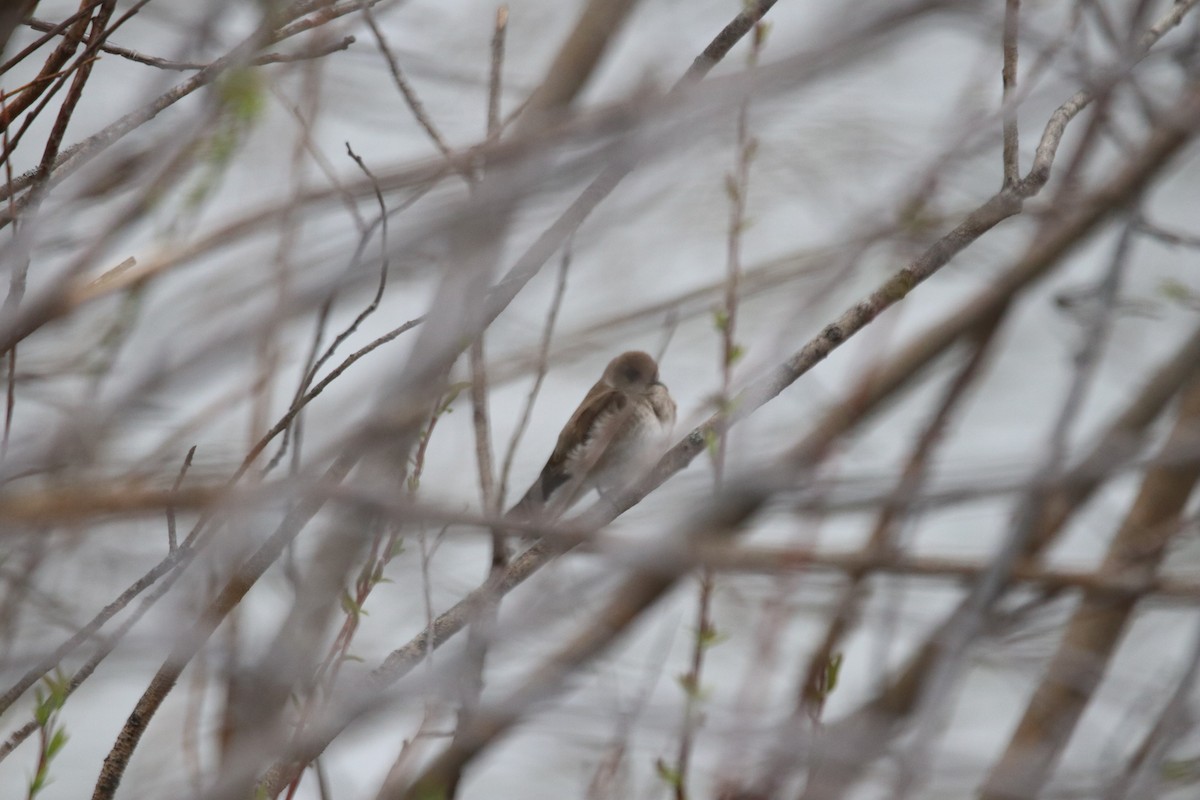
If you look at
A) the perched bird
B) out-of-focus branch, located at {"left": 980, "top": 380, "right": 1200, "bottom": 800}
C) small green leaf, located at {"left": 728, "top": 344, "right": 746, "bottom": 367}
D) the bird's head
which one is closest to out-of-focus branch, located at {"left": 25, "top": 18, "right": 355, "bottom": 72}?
small green leaf, located at {"left": 728, "top": 344, "right": 746, "bottom": 367}

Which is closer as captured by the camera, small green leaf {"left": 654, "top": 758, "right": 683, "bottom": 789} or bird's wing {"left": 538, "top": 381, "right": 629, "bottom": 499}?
small green leaf {"left": 654, "top": 758, "right": 683, "bottom": 789}

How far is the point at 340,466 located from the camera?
64.5 inches

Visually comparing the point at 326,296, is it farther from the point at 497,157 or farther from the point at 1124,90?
the point at 1124,90

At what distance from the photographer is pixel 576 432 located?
5043 mm

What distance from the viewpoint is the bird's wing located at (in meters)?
4.97

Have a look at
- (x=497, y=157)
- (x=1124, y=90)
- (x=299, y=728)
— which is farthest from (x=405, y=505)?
(x=1124, y=90)

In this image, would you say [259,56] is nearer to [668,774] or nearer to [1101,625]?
[668,774]

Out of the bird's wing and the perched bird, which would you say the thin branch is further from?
the bird's wing

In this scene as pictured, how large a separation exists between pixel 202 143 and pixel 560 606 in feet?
4.83

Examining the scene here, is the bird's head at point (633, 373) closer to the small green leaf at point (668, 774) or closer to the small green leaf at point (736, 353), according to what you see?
the small green leaf at point (736, 353)

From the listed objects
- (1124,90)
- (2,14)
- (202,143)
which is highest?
(1124,90)

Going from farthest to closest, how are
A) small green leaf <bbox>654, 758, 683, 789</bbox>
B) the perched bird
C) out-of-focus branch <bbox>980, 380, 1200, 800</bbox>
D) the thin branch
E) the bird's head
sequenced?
the bird's head < the perched bird < out-of-focus branch <bbox>980, 380, 1200, 800</bbox> < the thin branch < small green leaf <bbox>654, 758, 683, 789</bbox>

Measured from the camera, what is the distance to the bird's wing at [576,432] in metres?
4.97

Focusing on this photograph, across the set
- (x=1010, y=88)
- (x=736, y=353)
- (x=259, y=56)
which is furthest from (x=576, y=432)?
(x=259, y=56)
